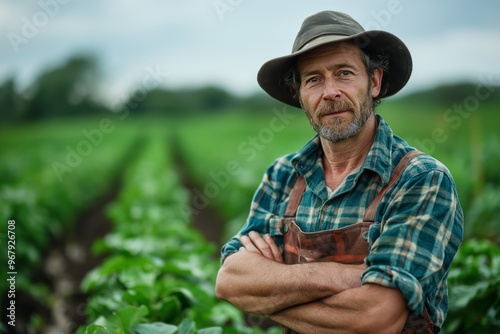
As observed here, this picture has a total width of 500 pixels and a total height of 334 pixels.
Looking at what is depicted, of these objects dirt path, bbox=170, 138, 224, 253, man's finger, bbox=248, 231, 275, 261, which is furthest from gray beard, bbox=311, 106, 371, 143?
dirt path, bbox=170, 138, 224, 253

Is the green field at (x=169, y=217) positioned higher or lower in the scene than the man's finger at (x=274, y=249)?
lower

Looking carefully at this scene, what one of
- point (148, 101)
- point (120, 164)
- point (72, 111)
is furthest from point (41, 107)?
point (120, 164)

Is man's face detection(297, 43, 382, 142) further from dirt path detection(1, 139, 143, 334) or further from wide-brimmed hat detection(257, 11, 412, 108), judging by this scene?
dirt path detection(1, 139, 143, 334)

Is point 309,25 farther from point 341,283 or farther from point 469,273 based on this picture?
point 469,273

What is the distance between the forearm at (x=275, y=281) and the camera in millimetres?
2035

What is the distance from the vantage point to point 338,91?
2266mm

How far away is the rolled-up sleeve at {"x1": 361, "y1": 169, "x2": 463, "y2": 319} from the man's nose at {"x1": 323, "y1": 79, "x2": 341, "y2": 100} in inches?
17.9

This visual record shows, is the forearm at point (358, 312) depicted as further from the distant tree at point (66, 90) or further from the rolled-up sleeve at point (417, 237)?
the distant tree at point (66, 90)

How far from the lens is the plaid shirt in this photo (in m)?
1.90

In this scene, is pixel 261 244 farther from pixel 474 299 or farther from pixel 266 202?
pixel 474 299

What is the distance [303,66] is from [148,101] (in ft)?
204

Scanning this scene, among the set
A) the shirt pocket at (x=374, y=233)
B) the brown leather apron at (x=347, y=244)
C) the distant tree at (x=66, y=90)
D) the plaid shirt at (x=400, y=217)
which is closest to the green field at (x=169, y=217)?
the brown leather apron at (x=347, y=244)

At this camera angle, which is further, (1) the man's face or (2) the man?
(1) the man's face

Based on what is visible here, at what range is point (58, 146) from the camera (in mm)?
27609
